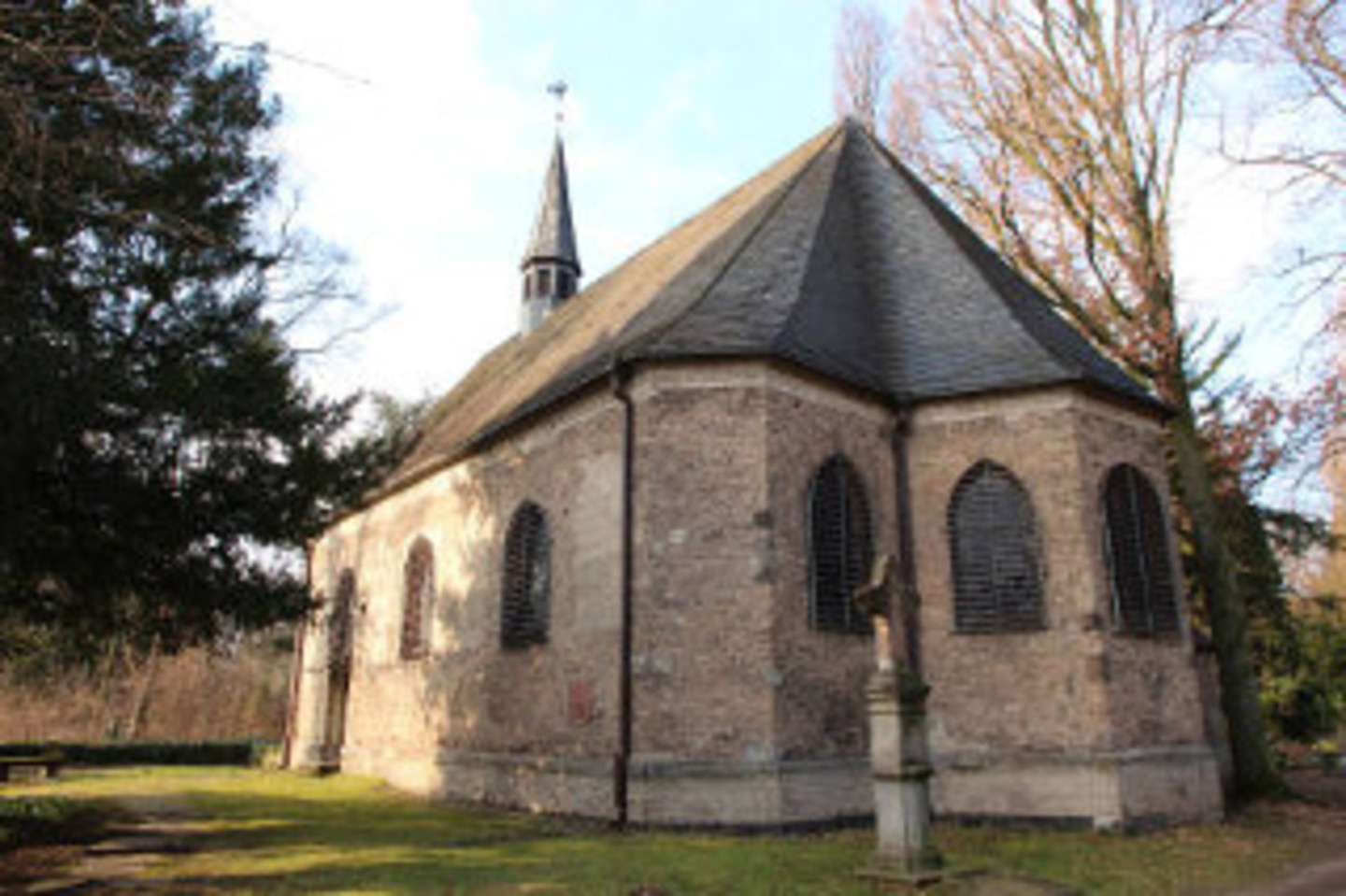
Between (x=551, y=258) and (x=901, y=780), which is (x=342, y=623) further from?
(x=901, y=780)

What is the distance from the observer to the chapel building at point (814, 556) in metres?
11.1

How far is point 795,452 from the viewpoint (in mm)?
12039

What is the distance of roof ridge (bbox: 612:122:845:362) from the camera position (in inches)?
493

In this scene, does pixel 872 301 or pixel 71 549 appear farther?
pixel 872 301

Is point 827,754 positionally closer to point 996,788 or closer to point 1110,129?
point 996,788

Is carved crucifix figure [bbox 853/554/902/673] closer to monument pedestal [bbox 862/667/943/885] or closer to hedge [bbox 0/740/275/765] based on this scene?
monument pedestal [bbox 862/667/943/885]

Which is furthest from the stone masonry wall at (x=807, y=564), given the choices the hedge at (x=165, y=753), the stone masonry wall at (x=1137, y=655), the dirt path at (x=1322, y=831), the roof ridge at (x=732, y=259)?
the hedge at (x=165, y=753)

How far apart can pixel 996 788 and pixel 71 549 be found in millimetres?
11306

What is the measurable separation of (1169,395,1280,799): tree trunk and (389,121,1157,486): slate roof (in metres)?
2.91

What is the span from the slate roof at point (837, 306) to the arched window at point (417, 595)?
1760 millimetres

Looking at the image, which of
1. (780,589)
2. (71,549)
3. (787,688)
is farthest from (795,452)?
(71,549)

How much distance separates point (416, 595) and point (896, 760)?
492 inches

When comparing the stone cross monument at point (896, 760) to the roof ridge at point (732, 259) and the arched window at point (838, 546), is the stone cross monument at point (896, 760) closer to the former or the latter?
the arched window at point (838, 546)

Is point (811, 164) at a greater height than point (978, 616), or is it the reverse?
point (811, 164)
